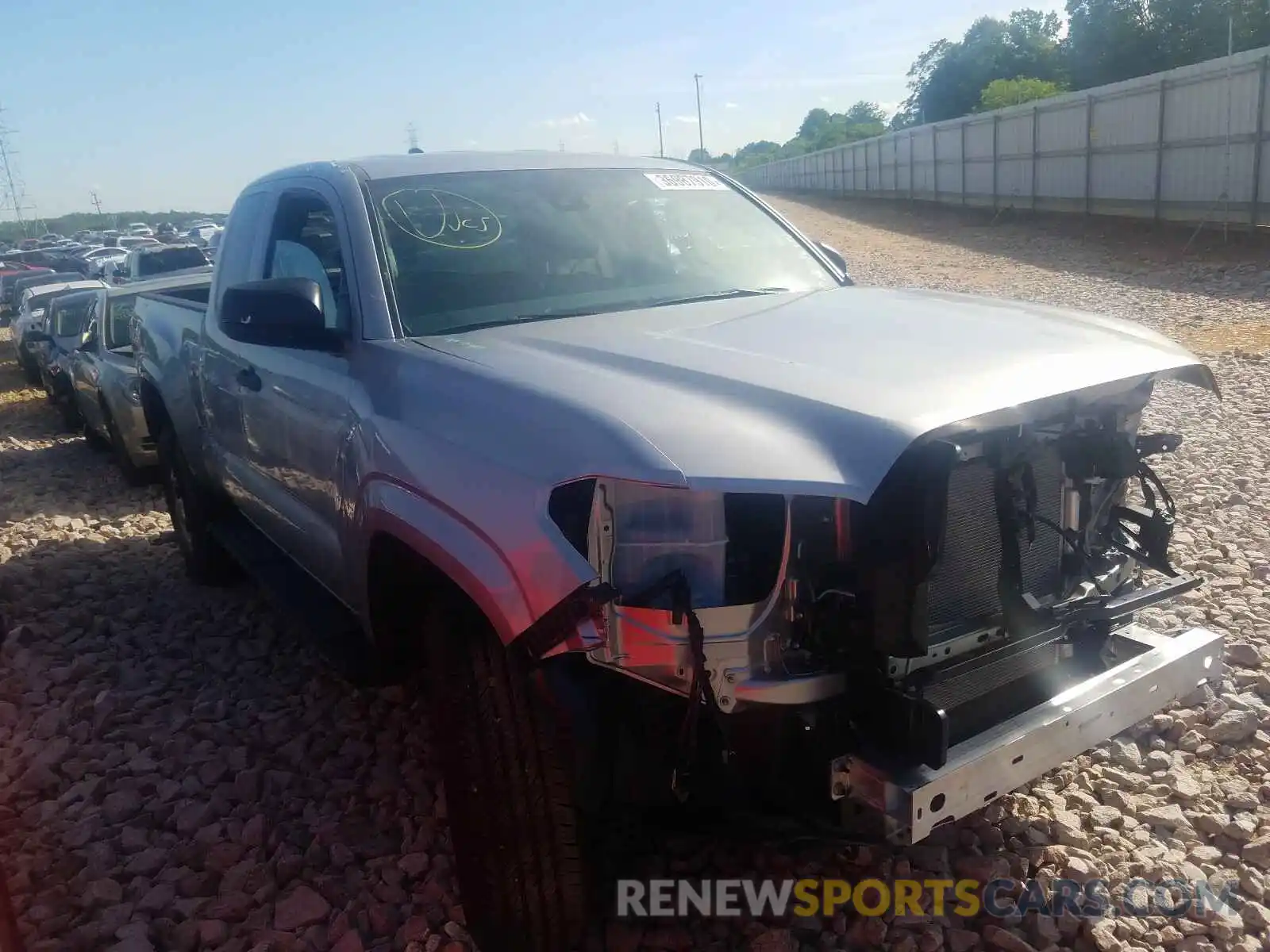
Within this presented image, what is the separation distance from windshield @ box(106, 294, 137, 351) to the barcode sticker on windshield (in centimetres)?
639

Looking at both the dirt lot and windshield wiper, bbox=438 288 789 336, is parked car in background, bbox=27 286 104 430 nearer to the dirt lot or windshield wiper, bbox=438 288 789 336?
windshield wiper, bbox=438 288 789 336

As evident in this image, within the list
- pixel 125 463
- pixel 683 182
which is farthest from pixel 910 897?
pixel 125 463

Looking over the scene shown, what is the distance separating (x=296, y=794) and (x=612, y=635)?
189 cm

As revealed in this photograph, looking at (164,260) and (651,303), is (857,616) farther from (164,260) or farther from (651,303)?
(164,260)

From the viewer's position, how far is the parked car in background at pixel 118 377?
755cm

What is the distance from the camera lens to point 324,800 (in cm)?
349

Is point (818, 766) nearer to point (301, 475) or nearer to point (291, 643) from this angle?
point (301, 475)

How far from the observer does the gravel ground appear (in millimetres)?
2822

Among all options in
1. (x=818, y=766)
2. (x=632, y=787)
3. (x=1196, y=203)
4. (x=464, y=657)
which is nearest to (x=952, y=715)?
(x=818, y=766)

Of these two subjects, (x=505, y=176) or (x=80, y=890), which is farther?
(x=505, y=176)

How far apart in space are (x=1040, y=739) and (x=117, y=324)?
8.73 meters

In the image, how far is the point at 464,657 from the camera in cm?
249

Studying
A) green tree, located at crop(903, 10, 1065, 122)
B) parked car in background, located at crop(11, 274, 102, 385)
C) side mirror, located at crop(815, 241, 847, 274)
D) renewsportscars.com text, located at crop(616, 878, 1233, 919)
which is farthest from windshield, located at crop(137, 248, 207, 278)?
green tree, located at crop(903, 10, 1065, 122)

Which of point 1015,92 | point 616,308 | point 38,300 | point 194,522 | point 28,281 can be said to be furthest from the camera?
point 1015,92
